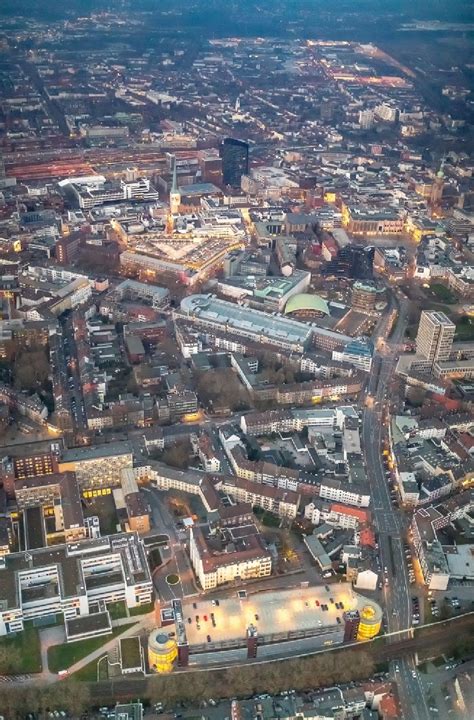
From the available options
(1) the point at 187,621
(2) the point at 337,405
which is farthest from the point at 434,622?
(2) the point at 337,405

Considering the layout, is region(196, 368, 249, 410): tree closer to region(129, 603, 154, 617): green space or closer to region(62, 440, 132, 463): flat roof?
region(62, 440, 132, 463): flat roof

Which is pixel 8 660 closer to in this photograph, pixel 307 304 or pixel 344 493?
pixel 344 493

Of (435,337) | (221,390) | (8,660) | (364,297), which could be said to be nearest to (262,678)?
(8,660)

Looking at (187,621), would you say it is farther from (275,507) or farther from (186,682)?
(275,507)

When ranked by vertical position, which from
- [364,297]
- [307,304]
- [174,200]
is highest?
[174,200]

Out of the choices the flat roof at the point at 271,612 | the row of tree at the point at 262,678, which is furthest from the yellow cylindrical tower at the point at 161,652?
the flat roof at the point at 271,612

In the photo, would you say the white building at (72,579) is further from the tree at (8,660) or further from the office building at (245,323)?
the office building at (245,323)

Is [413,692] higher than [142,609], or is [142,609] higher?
[413,692]
